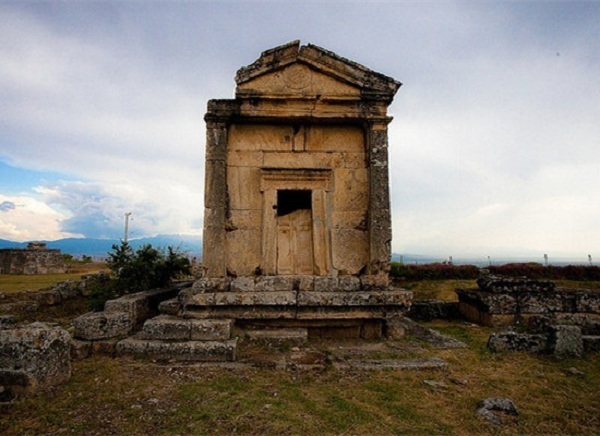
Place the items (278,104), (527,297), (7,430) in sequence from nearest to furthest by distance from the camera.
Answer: (7,430), (278,104), (527,297)

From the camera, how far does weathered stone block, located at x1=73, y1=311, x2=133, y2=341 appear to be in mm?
5449

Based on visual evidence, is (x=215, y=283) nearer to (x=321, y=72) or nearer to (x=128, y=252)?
(x=128, y=252)

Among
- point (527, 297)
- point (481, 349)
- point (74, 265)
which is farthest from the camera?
point (74, 265)

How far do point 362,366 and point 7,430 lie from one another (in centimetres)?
381

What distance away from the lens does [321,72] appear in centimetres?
679

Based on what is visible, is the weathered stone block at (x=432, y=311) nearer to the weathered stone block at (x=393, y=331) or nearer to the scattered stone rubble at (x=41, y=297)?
the weathered stone block at (x=393, y=331)

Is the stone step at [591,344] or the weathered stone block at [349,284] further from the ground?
the weathered stone block at [349,284]

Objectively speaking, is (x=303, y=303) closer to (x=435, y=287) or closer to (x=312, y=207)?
(x=312, y=207)

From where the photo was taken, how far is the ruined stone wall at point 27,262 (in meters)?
21.8

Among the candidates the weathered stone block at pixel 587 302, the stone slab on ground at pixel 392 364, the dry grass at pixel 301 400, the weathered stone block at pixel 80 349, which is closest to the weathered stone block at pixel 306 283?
the stone slab on ground at pixel 392 364

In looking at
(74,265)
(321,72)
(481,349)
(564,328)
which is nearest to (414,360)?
(481,349)

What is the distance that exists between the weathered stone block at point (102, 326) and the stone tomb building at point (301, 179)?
42.2 inches

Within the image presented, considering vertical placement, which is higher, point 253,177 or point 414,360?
point 253,177

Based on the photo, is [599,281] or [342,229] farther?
[599,281]
